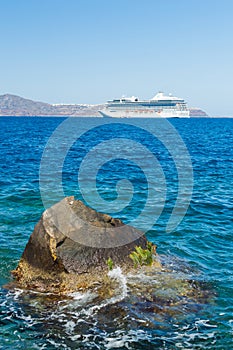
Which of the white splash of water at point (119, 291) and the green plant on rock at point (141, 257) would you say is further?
the green plant on rock at point (141, 257)

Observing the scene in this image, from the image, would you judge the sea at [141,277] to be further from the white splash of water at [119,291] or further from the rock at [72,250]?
the rock at [72,250]

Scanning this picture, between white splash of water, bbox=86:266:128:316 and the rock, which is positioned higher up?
the rock

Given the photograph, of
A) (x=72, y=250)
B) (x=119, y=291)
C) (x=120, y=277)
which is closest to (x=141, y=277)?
(x=120, y=277)

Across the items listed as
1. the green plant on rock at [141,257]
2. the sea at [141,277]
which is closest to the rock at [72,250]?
the green plant on rock at [141,257]

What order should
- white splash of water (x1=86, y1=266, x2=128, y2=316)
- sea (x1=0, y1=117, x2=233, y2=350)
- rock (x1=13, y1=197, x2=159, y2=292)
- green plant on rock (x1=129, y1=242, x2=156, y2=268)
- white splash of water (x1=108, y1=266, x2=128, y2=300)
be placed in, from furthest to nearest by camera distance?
green plant on rock (x1=129, y1=242, x2=156, y2=268)
rock (x1=13, y1=197, x2=159, y2=292)
white splash of water (x1=108, y1=266, x2=128, y2=300)
white splash of water (x1=86, y1=266, x2=128, y2=316)
sea (x1=0, y1=117, x2=233, y2=350)

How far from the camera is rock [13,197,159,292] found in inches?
425

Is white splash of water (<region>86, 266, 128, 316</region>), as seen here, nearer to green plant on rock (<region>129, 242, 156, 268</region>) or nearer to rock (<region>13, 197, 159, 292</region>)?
rock (<region>13, 197, 159, 292</region>)

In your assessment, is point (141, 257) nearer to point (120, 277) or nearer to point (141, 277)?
point (141, 277)

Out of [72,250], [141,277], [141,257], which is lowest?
[141,277]

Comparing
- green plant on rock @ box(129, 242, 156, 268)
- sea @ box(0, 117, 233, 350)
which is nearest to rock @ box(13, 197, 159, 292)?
green plant on rock @ box(129, 242, 156, 268)

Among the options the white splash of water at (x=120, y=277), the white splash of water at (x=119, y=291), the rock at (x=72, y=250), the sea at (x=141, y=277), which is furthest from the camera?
the rock at (x=72, y=250)

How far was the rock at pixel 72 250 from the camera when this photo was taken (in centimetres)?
1080

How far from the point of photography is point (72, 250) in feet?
36.0

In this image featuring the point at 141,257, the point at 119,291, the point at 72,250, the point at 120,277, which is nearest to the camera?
the point at 119,291
